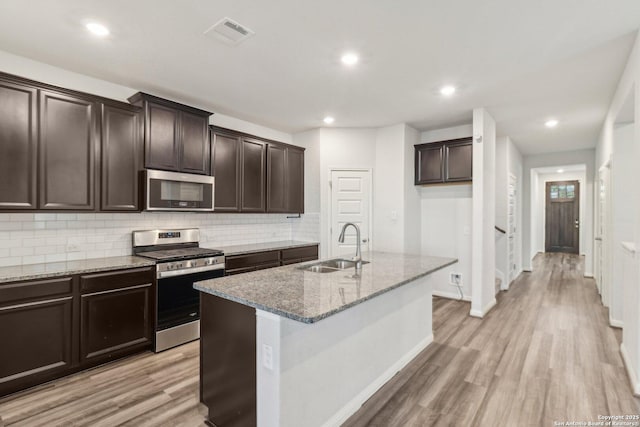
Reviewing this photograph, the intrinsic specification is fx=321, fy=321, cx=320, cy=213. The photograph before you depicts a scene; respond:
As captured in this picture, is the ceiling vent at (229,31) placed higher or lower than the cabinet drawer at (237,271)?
higher

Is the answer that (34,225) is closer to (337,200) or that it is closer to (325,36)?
(325,36)

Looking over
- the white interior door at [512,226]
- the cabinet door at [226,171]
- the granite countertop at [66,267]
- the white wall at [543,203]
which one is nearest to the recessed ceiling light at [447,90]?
the cabinet door at [226,171]

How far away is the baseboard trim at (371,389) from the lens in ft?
6.81

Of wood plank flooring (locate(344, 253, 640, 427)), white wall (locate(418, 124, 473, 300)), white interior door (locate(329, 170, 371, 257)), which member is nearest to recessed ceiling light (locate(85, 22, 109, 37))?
wood plank flooring (locate(344, 253, 640, 427))

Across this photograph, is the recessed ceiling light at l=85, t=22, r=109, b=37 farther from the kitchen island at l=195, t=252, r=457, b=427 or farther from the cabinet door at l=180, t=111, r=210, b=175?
the kitchen island at l=195, t=252, r=457, b=427

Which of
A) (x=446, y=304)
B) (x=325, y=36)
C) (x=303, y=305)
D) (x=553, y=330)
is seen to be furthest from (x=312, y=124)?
(x=553, y=330)

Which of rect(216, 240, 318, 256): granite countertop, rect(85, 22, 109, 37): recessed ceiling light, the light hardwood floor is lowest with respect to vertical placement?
the light hardwood floor

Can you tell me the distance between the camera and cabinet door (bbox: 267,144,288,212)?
4680mm

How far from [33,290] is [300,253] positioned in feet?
9.85

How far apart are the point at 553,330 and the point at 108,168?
16.7 ft

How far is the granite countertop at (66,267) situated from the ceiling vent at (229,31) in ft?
6.79

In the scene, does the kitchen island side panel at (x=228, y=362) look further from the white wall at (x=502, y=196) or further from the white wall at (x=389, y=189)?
the white wall at (x=502, y=196)

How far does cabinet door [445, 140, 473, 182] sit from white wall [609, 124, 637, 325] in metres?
1.54

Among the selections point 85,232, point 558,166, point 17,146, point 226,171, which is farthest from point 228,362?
point 558,166
